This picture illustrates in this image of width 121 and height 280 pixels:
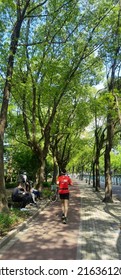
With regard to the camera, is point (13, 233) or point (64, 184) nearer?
point (13, 233)

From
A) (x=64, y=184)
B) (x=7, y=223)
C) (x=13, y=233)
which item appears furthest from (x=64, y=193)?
(x=13, y=233)

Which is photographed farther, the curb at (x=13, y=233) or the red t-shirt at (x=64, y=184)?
the red t-shirt at (x=64, y=184)

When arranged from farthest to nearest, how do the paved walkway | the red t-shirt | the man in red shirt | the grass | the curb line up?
1. the red t-shirt
2. the man in red shirt
3. the grass
4. the curb
5. the paved walkway

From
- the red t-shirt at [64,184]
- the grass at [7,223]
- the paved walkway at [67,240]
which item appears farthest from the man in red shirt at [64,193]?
the grass at [7,223]

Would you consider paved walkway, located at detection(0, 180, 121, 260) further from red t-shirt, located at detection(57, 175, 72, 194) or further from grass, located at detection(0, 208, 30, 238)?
red t-shirt, located at detection(57, 175, 72, 194)

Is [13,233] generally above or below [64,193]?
below

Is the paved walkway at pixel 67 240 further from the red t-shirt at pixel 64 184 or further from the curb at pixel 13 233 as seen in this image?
the red t-shirt at pixel 64 184

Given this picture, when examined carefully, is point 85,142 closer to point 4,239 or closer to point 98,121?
point 98,121

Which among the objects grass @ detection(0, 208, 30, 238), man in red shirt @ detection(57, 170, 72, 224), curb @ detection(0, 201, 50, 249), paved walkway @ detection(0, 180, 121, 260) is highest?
man in red shirt @ detection(57, 170, 72, 224)

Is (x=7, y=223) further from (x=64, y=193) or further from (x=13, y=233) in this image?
(x=64, y=193)

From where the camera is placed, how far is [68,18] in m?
16.2

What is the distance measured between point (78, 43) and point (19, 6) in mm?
6482

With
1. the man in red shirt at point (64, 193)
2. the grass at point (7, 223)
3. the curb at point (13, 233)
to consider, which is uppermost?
the man in red shirt at point (64, 193)

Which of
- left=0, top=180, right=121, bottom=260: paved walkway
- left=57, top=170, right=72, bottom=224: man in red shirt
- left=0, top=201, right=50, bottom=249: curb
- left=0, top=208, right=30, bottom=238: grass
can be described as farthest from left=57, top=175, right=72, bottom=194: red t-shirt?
left=0, top=208, right=30, bottom=238: grass
